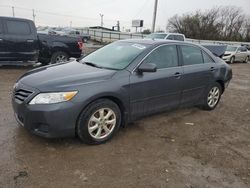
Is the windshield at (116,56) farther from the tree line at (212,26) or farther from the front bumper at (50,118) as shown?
the tree line at (212,26)

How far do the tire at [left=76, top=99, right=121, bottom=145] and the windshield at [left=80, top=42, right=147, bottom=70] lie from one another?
0.72 meters

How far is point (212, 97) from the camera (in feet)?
19.9

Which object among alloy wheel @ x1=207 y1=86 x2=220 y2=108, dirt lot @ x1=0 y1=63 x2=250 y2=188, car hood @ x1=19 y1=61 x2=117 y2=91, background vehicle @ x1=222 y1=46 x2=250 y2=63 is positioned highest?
car hood @ x1=19 y1=61 x2=117 y2=91

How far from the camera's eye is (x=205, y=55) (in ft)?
19.0

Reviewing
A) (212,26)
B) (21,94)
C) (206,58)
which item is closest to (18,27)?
(21,94)

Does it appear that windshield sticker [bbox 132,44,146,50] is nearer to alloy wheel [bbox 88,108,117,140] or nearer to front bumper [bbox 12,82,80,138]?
alloy wheel [bbox 88,108,117,140]

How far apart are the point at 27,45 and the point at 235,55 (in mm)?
17018

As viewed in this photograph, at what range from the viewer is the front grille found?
145 inches

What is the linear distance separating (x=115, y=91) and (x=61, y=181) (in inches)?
59.4

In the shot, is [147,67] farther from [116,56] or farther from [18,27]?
[18,27]

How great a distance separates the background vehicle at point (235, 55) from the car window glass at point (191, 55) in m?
15.7

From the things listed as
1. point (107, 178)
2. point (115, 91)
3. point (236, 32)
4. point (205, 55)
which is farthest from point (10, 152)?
point (236, 32)

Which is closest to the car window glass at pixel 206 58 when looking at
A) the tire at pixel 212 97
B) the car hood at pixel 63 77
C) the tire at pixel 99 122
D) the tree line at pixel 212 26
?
the tire at pixel 212 97

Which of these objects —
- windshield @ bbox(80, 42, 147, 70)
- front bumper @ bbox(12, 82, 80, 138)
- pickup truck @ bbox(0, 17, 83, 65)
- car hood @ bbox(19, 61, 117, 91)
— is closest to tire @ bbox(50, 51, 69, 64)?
pickup truck @ bbox(0, 17, 83, 65)
